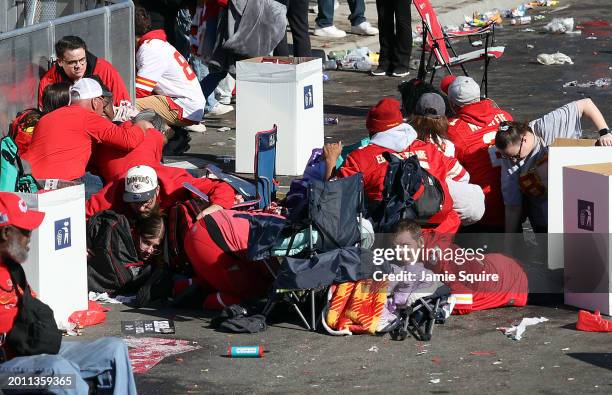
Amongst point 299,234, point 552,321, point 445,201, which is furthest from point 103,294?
point 552,321

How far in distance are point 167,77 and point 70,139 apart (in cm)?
303

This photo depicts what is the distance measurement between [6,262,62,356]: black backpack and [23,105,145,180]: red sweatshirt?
3.29 meters

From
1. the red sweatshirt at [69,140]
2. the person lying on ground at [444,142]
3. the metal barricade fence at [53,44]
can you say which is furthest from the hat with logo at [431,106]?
the metal barricade fence at [53,44]

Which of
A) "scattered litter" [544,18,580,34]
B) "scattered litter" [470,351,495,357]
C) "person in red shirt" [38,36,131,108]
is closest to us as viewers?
"scattered litter" [470,351,495,357]

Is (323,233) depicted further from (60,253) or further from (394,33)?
(394,33)

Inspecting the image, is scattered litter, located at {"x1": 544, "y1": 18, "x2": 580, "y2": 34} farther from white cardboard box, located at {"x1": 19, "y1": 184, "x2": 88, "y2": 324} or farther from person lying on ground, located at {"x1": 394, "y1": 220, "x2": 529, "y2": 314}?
white cardboard box, located at {"x1": 19, "y1": 184, "x2": 88, "y2": 324}

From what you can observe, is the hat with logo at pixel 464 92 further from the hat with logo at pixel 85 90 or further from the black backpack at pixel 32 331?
the black backpack at pixel 32 331

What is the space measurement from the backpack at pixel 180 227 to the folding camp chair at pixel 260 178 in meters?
0.28

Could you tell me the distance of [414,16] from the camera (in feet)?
66.0

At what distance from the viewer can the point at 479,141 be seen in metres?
9.38

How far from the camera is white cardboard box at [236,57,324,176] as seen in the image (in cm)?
1151

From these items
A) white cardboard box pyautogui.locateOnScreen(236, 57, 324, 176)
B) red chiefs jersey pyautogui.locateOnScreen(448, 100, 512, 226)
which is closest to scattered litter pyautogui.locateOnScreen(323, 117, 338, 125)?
white cardboard box pyautogui.locateOnScreen(236, 57, 324, 176)

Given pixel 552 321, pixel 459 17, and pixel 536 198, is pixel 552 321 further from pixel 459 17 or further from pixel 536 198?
pixel 459 17

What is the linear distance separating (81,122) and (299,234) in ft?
7.32
